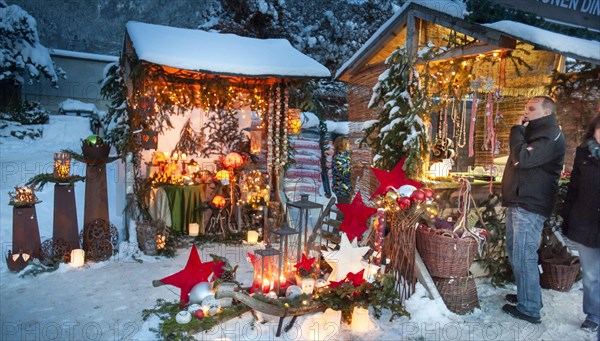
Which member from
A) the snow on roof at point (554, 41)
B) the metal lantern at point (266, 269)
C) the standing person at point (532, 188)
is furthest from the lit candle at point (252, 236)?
the snow on roof at point (554, 41)

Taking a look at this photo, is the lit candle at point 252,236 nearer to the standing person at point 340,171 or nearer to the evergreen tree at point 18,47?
the standing person at point 340,171

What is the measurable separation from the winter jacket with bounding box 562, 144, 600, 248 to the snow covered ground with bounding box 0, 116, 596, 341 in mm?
909

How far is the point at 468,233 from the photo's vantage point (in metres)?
3.98

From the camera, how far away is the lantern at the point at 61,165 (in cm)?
527

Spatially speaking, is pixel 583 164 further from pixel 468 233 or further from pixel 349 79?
pixel 349 79

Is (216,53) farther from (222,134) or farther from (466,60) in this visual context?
(466,60)

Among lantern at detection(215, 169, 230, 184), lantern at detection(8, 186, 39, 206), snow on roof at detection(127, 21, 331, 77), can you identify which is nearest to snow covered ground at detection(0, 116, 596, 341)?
lantern at detection(8, 186, 39, 206)

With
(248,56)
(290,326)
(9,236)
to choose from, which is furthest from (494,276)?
(9,236)

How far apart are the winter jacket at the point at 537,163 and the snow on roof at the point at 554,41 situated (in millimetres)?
698

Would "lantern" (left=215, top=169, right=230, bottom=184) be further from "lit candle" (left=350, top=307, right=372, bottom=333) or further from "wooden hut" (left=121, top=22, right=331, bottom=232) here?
"lit candle" (left=350, top=307, right=372, bottom=333)

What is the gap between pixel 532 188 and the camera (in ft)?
12.4

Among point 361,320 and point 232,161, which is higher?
point 232,161

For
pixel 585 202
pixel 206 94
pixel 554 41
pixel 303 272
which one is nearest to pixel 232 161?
pixel 206 94

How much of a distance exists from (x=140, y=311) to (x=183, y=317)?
2.64 feet
